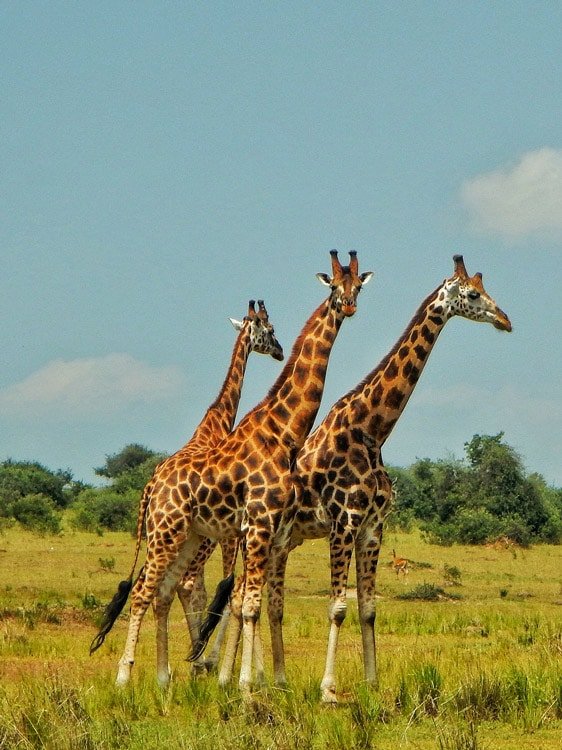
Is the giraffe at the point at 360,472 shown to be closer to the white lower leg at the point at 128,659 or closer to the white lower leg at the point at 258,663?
the white lower leg at the point at 258,663

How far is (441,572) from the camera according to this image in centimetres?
2284

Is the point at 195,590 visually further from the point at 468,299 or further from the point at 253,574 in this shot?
the point at 468,299

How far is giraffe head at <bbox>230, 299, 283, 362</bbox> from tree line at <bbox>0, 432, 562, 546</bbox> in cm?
1681

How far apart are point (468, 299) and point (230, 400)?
2.71 meters

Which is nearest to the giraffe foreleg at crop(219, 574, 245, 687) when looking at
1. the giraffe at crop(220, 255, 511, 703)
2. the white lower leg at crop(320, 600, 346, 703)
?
the giraffe at crop(220, 255, 511, 703)

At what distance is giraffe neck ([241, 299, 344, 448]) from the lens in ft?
33.2

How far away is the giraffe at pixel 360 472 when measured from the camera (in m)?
10.0

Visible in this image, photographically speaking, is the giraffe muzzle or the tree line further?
the tree line

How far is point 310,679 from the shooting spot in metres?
9.54

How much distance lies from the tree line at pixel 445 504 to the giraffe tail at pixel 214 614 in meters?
18.8

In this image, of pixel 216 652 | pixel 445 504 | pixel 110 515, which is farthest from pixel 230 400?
pixel 445 504

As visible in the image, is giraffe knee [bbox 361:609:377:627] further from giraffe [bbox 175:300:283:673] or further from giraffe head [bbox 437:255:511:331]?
giraffe head [bbox 437:255:511:331]

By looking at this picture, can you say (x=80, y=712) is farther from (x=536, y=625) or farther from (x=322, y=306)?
(x=536, y=625)

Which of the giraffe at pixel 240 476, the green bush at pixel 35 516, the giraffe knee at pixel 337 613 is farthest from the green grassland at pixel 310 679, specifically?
the green bush at pixel 35 516
